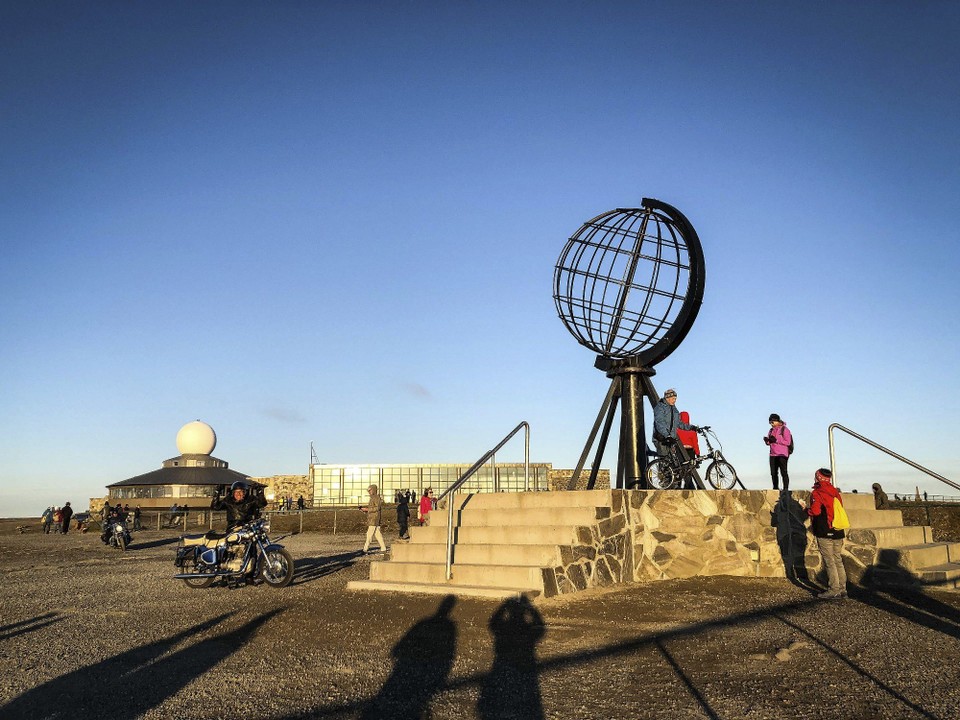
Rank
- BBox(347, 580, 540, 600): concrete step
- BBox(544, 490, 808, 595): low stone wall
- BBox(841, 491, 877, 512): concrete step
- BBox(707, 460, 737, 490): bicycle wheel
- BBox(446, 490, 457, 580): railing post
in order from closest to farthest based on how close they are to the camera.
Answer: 1. BBox(347, 580, 540, 600): concrete step
2. BBox(446, 490, 457, 580): railing post
3. BBox(544, 490, 808, 595): low stone wall
4. BBox(841, 491, 877, 512): concrete step
5. BBox(707, 460, 737, 490): bicycle wheel

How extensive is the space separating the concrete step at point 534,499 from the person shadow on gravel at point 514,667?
2.19 m

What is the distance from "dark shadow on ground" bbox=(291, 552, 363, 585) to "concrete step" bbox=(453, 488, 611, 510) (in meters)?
2.80

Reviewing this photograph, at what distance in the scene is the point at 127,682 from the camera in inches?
239

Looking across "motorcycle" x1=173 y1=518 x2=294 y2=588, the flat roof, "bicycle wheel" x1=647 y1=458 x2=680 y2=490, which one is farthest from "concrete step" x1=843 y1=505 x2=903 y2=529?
the flat roof

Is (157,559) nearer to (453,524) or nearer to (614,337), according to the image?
(453,524)

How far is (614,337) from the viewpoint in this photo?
14.1 m

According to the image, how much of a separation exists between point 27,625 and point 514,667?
5.76m

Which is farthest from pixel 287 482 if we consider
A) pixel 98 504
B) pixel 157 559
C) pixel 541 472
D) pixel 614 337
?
pixel 614 337

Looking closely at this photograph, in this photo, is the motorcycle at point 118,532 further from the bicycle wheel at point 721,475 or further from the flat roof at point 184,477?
the flat roof at point 184,477

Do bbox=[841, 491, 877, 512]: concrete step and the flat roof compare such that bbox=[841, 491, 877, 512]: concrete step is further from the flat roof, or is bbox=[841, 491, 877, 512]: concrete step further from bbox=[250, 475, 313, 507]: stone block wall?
bbox=[250, 475, 313, 507]: stone block wall

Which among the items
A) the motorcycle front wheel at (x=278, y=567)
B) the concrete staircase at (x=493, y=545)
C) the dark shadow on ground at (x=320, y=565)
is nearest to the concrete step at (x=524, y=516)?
the concrete staircase at (x=493, y=545)

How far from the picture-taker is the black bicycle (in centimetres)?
1267

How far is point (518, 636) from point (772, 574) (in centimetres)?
554

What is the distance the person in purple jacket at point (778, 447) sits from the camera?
12.4m
